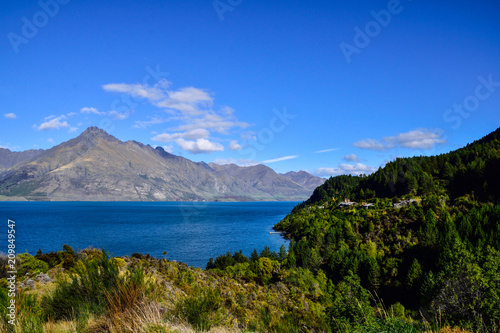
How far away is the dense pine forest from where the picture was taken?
752cm

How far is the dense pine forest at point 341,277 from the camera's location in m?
7.52

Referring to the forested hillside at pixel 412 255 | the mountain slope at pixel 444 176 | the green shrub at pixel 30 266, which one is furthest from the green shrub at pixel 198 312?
the mountain slope at pixel 444 176

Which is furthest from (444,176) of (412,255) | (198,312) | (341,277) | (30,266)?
(198,312)

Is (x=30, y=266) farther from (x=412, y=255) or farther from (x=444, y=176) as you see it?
(x=444, y=176)

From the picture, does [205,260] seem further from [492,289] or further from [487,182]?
[487,182]

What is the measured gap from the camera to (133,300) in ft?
24.4

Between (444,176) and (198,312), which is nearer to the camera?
(198,312)

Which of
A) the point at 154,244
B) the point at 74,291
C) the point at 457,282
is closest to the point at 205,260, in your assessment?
the point at 154,244

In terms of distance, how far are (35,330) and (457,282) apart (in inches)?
930

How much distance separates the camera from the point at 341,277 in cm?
4928

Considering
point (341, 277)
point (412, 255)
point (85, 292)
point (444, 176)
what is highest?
point (444, 176)

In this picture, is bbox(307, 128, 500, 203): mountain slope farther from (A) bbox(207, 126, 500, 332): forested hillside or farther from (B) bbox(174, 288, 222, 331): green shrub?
(B) bbox(174, 288, 222, 331): green shrub

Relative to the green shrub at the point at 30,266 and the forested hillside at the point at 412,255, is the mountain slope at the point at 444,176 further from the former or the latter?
the green shrub at the point at 30,266

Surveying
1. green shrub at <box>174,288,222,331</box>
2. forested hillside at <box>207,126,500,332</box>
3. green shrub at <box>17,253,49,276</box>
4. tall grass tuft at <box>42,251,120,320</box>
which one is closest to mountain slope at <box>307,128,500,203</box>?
forested hillside at <box>207,126,500,332</box>
